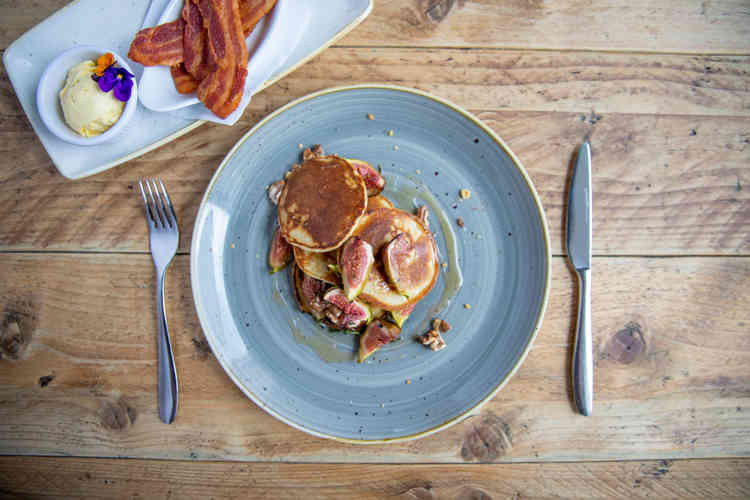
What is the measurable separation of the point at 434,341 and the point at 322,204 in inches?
24.5

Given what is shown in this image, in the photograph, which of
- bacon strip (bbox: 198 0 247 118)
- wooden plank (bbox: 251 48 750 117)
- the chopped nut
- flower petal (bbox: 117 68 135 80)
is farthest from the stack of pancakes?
flower petal (bbox: 117 68 135 80)

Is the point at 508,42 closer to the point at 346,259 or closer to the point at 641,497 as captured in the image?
the point at 346,259

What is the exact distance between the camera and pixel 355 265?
4.46 ft

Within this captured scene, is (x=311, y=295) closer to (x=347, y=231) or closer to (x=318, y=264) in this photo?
(x=318, y=264)

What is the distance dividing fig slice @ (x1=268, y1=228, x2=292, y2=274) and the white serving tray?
0.51 m

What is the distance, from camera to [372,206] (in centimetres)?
152

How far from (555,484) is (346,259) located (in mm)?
1218

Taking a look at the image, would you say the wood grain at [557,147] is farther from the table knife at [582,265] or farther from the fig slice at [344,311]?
the fig slice at [344,311]

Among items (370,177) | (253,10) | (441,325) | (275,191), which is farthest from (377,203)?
(253,10)

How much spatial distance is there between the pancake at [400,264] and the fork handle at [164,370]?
2.49 feet

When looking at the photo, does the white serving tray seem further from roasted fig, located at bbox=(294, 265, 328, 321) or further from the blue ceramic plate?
roasted fig, located at bbox=(294, 265, 328, 321)

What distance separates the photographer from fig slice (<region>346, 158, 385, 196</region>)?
153 centimetres

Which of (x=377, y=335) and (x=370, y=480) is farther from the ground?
(x=377, y=335)

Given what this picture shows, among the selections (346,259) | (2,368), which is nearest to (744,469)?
(346,259)
